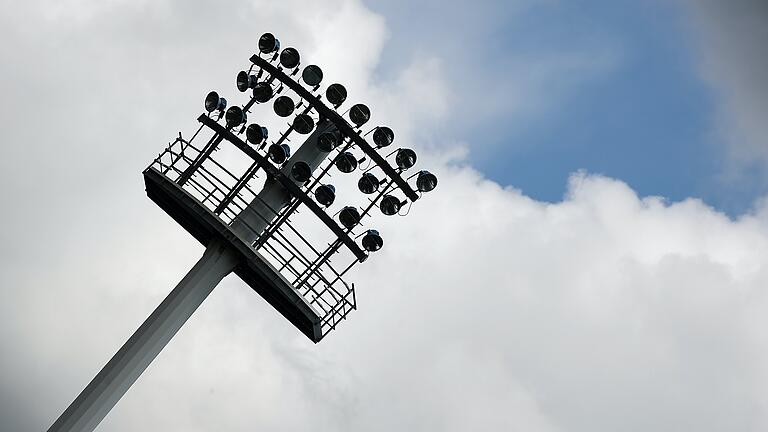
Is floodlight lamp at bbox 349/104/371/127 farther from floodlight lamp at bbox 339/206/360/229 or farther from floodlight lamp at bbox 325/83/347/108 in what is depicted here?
floodlight lamp at bbox 339/206/360/229

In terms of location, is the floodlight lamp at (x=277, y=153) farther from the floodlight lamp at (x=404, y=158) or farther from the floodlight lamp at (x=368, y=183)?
the floodlight lamp at (x=404, y=158)

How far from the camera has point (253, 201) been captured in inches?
968

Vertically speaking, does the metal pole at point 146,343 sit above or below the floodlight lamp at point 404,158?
below

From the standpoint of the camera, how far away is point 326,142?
24391mm

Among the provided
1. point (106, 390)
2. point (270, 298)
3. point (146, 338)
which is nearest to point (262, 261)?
point (270, 298)

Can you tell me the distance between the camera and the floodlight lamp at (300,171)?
24.3m

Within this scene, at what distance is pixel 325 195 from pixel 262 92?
146 inches

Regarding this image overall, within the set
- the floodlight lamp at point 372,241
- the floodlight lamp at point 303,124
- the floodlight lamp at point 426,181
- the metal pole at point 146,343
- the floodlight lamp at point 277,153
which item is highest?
the floodlight lamp at point 426,181

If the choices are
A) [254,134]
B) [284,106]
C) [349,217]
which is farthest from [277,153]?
[349,217]

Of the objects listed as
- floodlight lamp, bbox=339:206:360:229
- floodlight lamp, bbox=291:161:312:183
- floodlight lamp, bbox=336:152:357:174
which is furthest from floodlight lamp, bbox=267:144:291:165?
floodlight lamp, bbox=339:206:360:229

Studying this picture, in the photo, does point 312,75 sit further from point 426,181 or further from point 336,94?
point 426,181

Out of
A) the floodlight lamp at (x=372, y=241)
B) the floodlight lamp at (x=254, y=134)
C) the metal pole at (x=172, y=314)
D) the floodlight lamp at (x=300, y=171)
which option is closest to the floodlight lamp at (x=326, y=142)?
the metal pole at (x=172, y=314)

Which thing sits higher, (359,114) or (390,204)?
(359,114)

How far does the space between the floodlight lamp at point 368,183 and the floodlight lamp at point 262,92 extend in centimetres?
384
